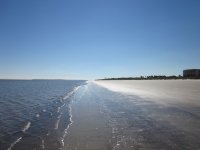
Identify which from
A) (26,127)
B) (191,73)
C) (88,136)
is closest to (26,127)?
(26,127)

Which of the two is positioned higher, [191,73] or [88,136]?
[191,73]

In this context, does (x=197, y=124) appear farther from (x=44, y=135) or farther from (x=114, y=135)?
(x=44, y=135)

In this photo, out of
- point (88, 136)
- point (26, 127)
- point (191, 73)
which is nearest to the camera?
point (88, 136)

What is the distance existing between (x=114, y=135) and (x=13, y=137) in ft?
14.3

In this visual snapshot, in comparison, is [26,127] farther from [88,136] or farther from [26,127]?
[88,136]

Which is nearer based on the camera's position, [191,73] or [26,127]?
[26,127]

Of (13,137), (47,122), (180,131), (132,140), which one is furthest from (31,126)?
(180,131)

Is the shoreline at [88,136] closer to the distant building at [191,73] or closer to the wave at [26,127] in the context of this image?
the wave at [26,127]

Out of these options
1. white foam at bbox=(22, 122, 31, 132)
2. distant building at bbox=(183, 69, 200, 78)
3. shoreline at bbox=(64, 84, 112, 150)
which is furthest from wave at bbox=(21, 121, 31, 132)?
distant building at bbox=(183, 69, 200, 78)

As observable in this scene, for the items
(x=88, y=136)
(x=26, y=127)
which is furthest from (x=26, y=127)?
(x=88, y=136)

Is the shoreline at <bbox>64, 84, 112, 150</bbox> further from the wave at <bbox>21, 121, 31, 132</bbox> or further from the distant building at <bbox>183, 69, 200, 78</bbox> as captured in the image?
the distant building at <bbox>183, 69, 200, 78</bbox>

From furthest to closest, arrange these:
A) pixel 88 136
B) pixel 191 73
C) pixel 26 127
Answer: pixel 191 73, pixel 26 127, pixel 88 136

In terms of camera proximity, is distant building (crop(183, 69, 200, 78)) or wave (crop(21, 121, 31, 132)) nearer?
wave (crop(21, 121, 31, 132))

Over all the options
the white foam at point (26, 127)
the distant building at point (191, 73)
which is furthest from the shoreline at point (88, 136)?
the distant building at point (191, 73)
